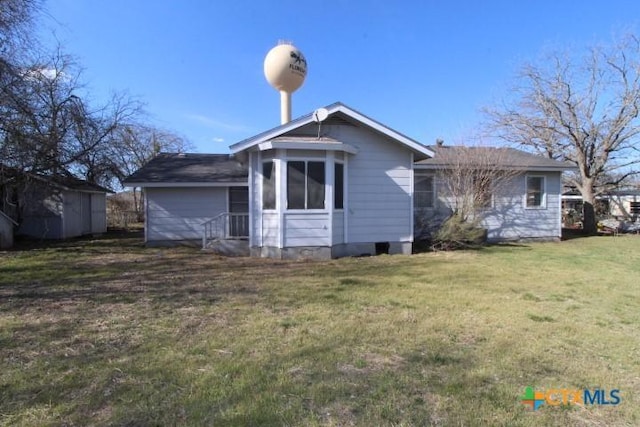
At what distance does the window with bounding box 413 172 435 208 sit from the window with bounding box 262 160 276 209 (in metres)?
5.93

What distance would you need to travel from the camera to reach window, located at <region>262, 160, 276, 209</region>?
10336 millimetres

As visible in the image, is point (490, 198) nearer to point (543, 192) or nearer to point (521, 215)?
point (521, 215)

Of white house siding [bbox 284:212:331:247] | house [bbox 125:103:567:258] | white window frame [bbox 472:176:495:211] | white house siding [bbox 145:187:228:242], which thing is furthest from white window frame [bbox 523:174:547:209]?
white house siding [bbox 145:187:228:242]

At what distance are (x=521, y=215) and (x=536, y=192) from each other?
1.21 meters

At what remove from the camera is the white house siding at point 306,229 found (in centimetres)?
1023

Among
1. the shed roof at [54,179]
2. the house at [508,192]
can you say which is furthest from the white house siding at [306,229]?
the shed roof at [54,179]

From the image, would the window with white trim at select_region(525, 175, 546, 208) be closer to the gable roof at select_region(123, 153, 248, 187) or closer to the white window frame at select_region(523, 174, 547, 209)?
the white window frame at select_region(523, 174, 547, 209)

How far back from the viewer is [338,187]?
35.0 ft

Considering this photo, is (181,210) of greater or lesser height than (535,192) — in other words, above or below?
below

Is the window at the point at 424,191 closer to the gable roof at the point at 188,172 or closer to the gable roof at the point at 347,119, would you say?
the gable roof at the point at 347,119

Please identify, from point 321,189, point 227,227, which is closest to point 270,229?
point 321,189

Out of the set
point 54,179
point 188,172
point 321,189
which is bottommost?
point 321,189

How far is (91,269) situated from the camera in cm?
905

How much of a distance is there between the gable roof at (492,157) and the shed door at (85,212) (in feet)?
49.9
